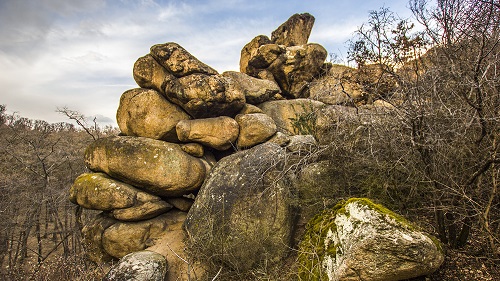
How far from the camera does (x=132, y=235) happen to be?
7.66 metres

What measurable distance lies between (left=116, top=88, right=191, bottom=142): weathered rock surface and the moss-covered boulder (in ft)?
19.5

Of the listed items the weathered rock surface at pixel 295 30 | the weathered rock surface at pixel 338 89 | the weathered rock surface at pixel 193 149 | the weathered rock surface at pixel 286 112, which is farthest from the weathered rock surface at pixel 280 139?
the weathered rock surface at pixel 295 30

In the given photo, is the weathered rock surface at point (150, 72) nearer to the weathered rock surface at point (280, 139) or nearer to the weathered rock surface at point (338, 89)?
the weathered rock surface at point (280, 139)

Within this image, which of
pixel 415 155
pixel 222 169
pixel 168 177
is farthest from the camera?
pixel 168 177

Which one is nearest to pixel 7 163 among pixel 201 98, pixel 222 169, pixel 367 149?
pixel 201 98

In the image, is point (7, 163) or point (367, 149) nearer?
point (367, 149)

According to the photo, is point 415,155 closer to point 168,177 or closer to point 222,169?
point 222,169

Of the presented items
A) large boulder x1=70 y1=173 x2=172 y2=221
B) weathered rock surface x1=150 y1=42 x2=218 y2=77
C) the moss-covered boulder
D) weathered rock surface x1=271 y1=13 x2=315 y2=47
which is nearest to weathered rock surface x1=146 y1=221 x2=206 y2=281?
large boulder x1=70 y1=173 x2=172 y2=221

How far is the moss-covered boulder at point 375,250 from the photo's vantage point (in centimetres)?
354

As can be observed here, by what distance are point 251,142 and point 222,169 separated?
178 centimetres

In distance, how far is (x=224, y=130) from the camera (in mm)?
8484

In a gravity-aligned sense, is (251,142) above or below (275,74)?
below

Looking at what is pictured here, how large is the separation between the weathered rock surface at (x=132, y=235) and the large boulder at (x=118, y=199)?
21 cm

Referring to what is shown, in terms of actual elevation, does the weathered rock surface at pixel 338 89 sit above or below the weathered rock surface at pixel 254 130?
above
